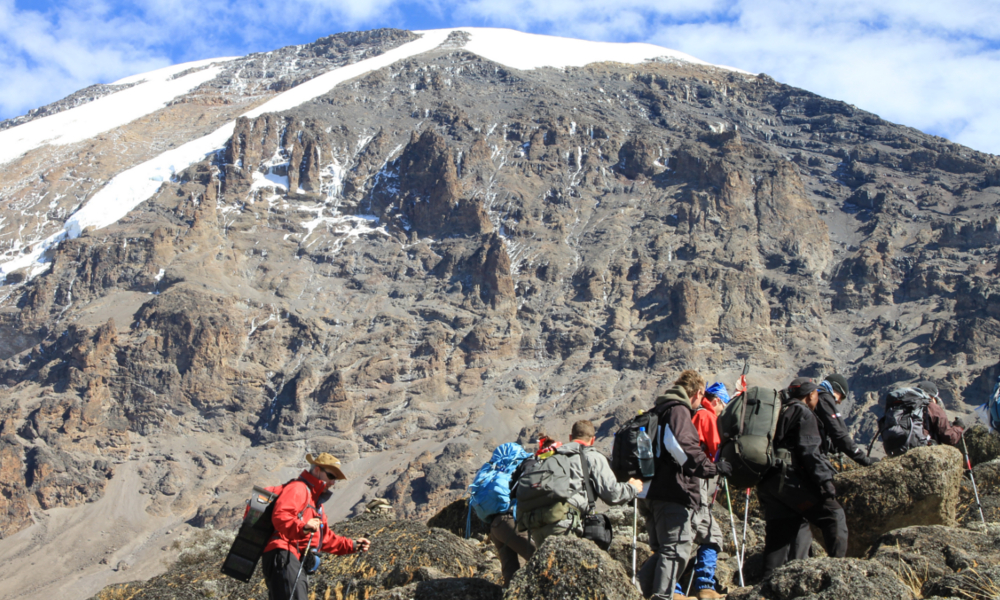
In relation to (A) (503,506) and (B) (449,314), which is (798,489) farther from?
(B) (449,314)

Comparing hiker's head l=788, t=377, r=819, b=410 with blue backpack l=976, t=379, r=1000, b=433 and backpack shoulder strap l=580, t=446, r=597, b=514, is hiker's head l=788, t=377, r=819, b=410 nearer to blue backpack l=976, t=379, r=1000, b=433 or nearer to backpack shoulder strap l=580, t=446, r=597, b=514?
backpack shoulder strap l=580, t=446, r=597, b=514

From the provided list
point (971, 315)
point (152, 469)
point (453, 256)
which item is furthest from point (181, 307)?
point (971, 315)

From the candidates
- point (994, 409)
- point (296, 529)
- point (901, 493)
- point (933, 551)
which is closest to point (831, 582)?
point (933, 551)

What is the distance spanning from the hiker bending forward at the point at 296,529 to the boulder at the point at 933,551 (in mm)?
5242

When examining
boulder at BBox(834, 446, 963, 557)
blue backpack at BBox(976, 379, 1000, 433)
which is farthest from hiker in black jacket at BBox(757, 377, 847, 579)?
blue backpack at BBox(976, 379, 1000, 433)

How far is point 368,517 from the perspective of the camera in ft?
46.3

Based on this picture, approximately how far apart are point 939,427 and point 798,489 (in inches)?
155

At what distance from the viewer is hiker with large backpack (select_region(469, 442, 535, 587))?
8.01 metres

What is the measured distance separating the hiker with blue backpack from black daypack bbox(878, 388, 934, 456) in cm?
509

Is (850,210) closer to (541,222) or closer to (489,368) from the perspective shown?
(541,222)

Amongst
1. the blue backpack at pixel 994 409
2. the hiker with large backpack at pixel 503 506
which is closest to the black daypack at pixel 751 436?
the hiker with large backpack at pixel 503 506

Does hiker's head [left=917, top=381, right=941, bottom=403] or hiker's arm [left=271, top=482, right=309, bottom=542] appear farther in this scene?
hiker's head [left=917, top=381, right=941, bottom=403]

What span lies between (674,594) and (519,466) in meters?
1.88

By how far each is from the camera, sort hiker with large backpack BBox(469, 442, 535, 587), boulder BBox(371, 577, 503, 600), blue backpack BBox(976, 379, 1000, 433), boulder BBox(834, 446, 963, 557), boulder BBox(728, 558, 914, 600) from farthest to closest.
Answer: blue backpack BBox(976, 379, 1000, 433)
boulder BBox(834, 446, 963, 557)
hiker with large backpack BBox(469, 442, 535, 587)
boulder BBox(371, 577, 503, 600)
boulder BBox(728, 558, 914, 600)
